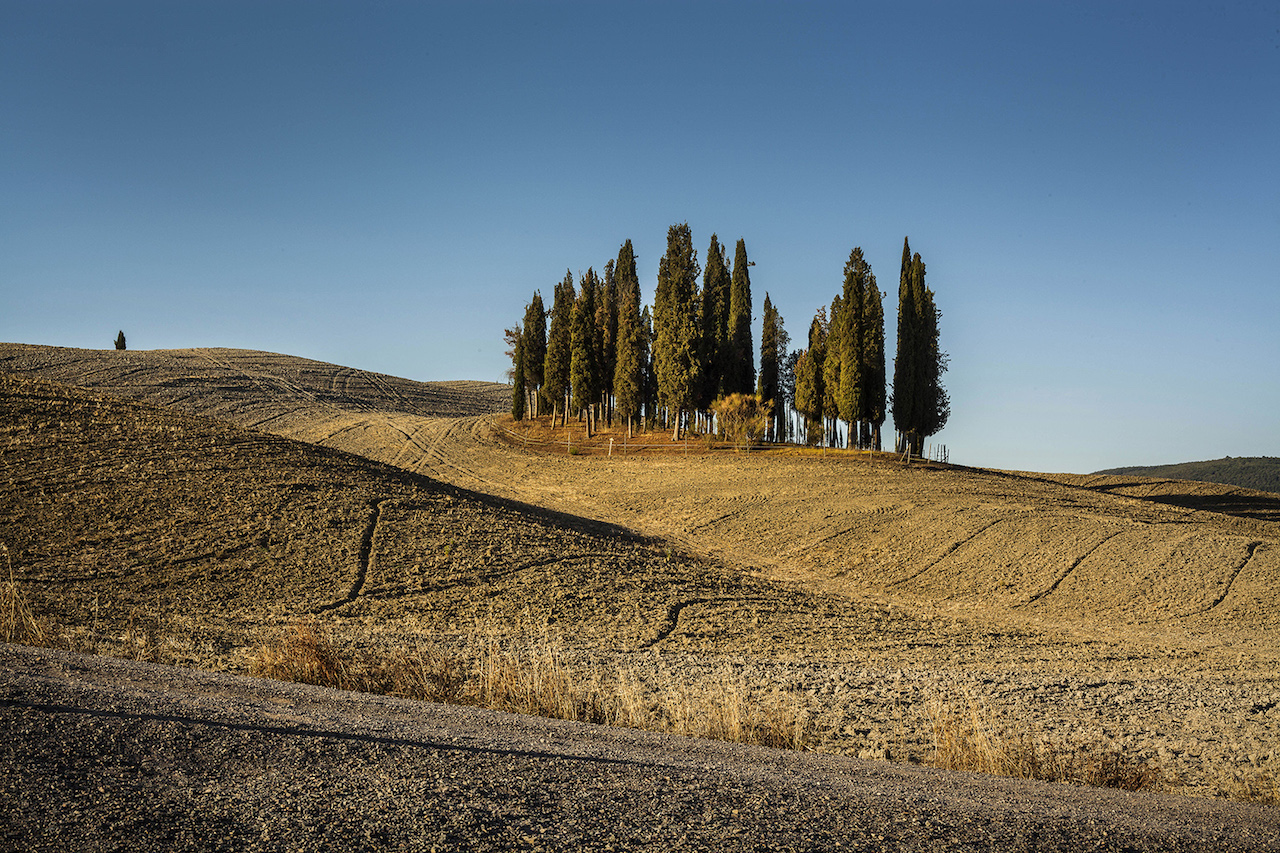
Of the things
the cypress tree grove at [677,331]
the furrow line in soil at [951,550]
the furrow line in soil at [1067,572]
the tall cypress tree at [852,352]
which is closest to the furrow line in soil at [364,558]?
the furrow line in soil at [951,550]

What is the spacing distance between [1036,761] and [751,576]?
1485cm

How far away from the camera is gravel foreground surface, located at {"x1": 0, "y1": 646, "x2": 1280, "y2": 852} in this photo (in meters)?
Answer: 3.54

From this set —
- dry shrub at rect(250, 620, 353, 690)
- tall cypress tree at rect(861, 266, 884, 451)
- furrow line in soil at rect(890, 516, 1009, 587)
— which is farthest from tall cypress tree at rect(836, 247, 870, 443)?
dry shrub at rect(250, 620, 353, 690)

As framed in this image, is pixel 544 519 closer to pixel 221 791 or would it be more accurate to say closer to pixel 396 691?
pixel 396 691

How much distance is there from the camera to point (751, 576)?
70.6 ft

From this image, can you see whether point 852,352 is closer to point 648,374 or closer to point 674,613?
point 648,374

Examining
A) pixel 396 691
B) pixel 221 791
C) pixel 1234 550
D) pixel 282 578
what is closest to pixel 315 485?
pixel 282 578

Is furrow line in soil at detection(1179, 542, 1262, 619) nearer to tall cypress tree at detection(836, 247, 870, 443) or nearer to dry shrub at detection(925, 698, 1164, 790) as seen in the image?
dry shrub at detection(925, 698, 1164, 790)

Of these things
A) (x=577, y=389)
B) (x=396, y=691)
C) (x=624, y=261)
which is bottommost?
(x=396, y=691)

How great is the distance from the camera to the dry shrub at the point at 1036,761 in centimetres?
648

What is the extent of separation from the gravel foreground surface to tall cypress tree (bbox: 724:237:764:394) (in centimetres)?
4615

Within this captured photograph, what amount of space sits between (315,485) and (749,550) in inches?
514

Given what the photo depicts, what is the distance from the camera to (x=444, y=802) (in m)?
3.93

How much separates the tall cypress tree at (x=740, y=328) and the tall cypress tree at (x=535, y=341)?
14754 mm
